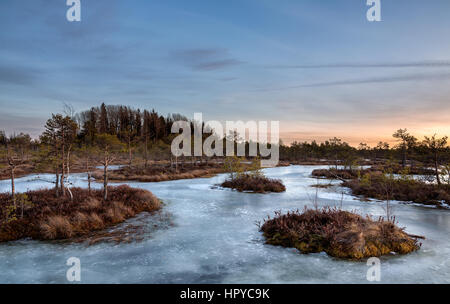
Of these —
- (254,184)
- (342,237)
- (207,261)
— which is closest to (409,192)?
(254,184)

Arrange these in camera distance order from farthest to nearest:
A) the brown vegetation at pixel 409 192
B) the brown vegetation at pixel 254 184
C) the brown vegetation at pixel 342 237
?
1. the brown vegetation at pixel 254 184
2. the brown vegetation at pixel 409 192
3. the brown vegetation at pixel 342 237

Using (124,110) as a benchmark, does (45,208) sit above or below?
below

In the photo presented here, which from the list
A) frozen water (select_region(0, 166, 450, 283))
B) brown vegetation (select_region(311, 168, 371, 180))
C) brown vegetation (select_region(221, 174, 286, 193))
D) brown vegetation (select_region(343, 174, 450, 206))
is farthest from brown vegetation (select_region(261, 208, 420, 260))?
brown vegetation (select_region(311, 168, 371, 180))

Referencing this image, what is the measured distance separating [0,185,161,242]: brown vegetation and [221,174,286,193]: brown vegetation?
33.4 ft

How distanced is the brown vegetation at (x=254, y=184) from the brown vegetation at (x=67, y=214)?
33.4 feet

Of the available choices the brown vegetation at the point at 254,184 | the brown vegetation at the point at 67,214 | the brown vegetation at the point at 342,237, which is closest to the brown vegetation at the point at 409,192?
the brown vegetation at the point at 254,184

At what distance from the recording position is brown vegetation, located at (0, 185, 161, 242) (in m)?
9.94

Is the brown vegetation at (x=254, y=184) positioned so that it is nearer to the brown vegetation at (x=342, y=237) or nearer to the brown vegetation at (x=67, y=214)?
the brown vegetation at (x=67, y=214)

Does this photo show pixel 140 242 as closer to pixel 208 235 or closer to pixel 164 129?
pixel 208 235

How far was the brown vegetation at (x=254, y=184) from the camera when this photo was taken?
22.9m

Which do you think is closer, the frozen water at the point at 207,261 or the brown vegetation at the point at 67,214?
the frozen water at the point at 207,261

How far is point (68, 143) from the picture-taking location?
15.4 metres
